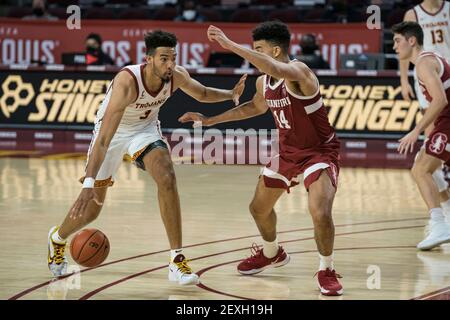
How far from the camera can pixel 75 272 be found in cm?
702

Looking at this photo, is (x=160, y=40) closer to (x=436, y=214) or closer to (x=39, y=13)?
(x=436, y=214)

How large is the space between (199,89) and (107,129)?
104 centimetres

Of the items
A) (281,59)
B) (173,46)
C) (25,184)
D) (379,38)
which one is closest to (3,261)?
(173,46)

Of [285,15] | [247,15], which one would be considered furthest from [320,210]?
[247,15]

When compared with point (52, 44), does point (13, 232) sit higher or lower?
lower

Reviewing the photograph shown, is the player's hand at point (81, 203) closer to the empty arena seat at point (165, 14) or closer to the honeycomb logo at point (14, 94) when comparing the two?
the honeycomb logo at point (14, 94)

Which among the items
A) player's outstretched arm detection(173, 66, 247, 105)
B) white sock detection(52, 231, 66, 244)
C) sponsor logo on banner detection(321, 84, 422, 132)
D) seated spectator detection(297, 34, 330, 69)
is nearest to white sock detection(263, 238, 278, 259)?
player's outstretched arm detection(173, 66, 247, 105)

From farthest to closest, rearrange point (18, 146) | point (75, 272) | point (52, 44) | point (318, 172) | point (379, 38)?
point (52, 44)
point (379, 38)
point (18, 146)
point (75, 272)
point (318, 172)

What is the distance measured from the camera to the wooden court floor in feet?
21.4

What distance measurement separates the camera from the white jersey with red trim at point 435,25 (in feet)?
36.2

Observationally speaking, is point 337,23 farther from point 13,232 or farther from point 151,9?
point 13,232

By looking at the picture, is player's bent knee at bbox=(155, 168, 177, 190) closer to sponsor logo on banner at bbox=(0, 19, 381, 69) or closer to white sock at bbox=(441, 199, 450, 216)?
white sock at bbox=(441, 199, 450, 216)
